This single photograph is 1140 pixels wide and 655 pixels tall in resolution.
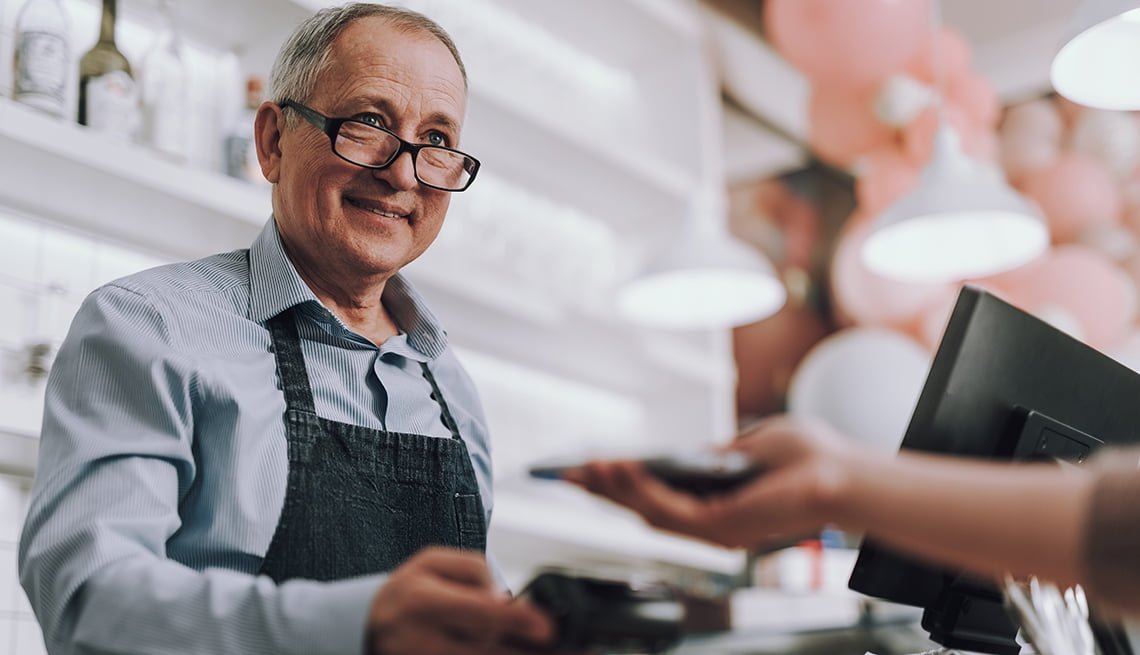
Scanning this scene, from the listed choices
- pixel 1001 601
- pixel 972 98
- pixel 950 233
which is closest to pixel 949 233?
pixel 950 233

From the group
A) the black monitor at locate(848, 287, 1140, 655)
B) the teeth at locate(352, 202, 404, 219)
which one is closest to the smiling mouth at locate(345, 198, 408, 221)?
the teeth at locate(352, 202, 404, 219)

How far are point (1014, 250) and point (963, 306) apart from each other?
198 centimetres

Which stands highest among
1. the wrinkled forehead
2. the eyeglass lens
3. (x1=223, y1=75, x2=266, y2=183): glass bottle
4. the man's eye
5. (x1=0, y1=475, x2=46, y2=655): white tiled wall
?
(x1=223, y1=75, x2=266, y2=183): glass bottle

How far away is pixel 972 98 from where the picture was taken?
3373 mm

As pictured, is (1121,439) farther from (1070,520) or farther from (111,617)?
(111,617)

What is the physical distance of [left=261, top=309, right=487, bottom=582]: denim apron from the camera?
1113 millimetres

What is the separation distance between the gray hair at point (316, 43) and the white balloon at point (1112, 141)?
2.89m

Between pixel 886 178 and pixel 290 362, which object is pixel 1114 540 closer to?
pixel 290 362

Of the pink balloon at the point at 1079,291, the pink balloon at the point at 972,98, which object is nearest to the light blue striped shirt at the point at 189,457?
the pink balloon at the point at 972,98

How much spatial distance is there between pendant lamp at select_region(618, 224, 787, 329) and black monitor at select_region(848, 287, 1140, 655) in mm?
1607

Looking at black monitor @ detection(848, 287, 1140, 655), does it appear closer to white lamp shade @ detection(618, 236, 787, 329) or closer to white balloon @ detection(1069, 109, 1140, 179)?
white lamp shade @ detection(618, 236, 787, 329)

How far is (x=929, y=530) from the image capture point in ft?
2.45

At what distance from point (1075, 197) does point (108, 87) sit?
2867 mm

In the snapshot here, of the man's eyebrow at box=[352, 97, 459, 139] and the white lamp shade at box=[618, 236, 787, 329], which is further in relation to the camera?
the white lamp shade at box=[618, 236, 787, 329]
